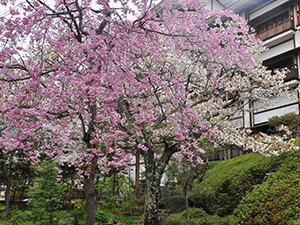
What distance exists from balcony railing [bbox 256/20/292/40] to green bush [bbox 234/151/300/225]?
14846 millimetres

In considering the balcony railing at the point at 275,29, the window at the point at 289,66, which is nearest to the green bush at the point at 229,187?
the window at the point at 289,66

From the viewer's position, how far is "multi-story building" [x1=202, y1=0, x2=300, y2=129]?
17969 millimetres

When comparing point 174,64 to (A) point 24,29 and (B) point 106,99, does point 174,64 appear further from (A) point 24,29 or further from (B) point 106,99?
(A) point 24,29

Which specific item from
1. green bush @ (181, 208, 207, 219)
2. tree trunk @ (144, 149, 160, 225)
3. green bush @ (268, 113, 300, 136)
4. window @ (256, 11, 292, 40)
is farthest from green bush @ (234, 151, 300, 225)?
window @ (256, 11, 292, 40)

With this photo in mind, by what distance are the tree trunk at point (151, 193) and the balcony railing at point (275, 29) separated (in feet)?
52.1

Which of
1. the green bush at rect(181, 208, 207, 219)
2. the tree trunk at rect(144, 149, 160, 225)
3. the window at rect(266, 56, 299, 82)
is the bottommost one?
the green bush at rect(181, 208, 207, 219)

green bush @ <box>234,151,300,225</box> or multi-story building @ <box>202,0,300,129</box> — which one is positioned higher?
multi-story building @ <box>202,0,300,129</box>

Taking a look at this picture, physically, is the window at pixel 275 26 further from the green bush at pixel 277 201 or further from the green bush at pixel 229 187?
the green bush at pixel 277 201

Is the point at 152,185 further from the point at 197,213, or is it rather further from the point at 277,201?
the point at 277,201

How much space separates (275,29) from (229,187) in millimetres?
14940

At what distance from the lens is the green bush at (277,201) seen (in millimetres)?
5427

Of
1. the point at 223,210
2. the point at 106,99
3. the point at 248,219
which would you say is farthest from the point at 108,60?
the point at 223,210

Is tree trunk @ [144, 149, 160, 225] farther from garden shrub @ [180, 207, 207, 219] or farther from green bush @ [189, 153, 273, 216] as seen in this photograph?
green bush @ [189, 153, 273, 216]

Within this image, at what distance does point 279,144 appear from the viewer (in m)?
8.01
